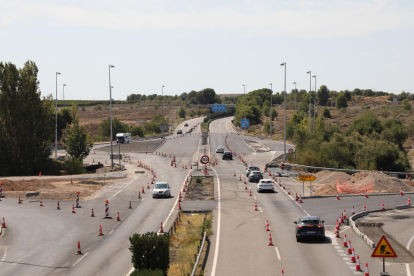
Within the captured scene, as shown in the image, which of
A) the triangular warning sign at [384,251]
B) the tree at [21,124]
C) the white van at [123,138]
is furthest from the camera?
the white van at [123,138]

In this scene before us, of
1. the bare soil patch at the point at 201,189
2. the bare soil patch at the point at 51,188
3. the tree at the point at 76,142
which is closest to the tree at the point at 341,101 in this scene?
the tree at the point at 76,142

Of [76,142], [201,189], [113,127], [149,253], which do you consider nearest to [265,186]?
[201,189]

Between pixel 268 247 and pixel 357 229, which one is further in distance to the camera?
pixel 357 229

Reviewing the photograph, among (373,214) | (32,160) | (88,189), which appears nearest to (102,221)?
(88,189)

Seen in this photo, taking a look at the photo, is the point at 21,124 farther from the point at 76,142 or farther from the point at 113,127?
the point at 113,127

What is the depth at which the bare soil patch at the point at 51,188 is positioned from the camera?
38062 mm

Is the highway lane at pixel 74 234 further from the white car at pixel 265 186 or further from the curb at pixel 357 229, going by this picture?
the curb at pixel 357 229

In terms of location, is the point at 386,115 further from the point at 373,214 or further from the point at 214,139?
the point at 373,214

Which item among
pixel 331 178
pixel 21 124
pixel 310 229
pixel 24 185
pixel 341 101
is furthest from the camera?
pixel 341 101

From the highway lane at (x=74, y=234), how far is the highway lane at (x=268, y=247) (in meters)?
4.49

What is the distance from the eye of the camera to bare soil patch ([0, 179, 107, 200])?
125 feet

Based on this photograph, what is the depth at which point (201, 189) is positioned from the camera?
42188 mm

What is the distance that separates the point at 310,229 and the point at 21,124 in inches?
1713

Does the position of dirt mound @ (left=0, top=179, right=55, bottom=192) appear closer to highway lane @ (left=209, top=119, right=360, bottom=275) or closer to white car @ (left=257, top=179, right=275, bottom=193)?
highway lane @ (left=209, top=119, right=360, bottom=275)
